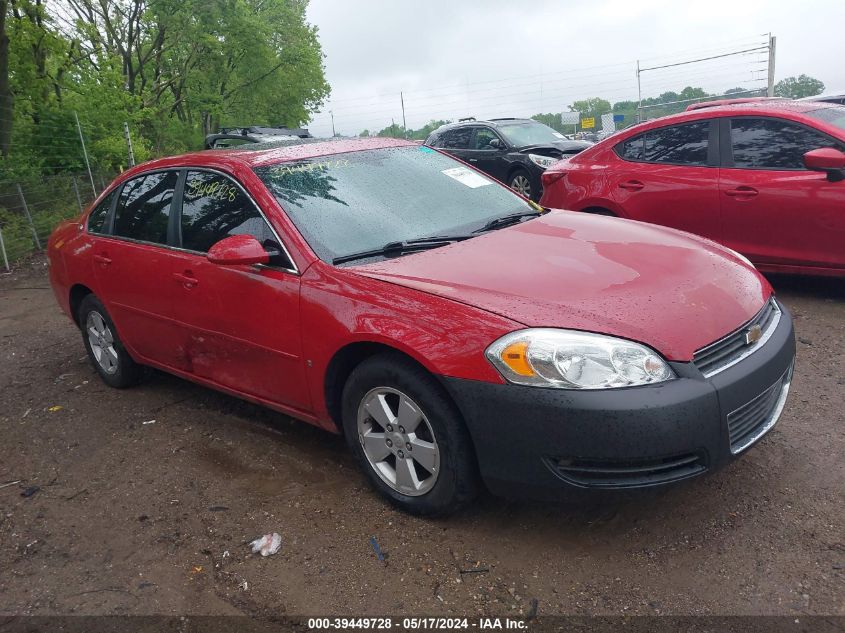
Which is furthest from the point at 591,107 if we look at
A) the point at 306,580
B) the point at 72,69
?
the point at 306,580

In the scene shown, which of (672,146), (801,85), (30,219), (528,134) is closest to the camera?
(672,146)

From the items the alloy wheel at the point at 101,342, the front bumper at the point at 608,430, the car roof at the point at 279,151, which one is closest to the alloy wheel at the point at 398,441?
the front bumper at the point at 608,430

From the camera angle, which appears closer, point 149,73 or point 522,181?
point 522,181

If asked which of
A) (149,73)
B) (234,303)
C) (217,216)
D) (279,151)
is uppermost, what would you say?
(149,73)

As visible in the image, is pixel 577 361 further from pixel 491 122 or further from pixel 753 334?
pixel 491 122

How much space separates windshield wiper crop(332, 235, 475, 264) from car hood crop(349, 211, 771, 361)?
66mm

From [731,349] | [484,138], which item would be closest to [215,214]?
[731,349]

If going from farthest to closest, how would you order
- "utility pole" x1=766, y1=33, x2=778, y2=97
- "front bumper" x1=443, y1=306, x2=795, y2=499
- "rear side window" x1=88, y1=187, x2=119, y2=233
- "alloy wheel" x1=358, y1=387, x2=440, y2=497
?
"utility pole" x1=766, y1=33, x2=778, y2=97, "rear side window" x1=88, y1=187, x2=119, y2=233, "alloy wheel" x1=358, y1=387, x2=440, y2=497, "front bumper" x1=443, y1=306, x2=795, y2=499

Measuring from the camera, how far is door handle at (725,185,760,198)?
5852 mm

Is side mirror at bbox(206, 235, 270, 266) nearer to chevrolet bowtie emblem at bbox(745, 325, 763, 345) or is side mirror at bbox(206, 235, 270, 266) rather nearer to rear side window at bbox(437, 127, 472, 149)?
chevrolet bowtie emblem at bbox(745, 325, 763, 345)

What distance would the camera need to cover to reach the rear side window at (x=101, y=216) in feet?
16.6

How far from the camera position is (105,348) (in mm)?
5270

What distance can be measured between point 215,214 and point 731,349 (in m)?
2.65

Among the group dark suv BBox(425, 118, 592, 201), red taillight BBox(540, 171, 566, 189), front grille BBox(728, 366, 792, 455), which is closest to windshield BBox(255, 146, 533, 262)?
front grille BBox(728, 366, 792, 455)
